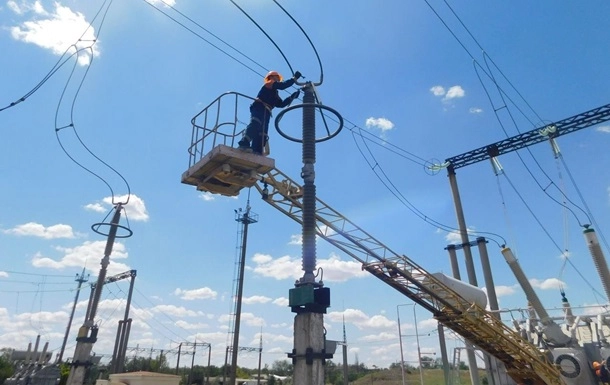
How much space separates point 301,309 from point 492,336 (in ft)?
41.3

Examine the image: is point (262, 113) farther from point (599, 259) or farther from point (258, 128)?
point (599, 259)

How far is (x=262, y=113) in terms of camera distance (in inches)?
389

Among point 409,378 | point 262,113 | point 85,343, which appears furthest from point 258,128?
point 409,378

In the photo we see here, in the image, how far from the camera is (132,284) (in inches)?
1639

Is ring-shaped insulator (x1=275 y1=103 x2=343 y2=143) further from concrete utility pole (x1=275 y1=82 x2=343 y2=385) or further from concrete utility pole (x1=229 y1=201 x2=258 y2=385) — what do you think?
concrete utility pole (x1=229 y1=201 x2=258 y2=385)

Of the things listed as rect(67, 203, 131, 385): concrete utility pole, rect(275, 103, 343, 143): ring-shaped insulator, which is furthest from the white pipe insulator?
rect(67, 203, 131, 385): concrete utility pole

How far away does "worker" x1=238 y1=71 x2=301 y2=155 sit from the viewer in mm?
9656

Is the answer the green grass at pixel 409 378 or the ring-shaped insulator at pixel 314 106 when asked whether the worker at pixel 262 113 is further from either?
the green grass at pixel 409 378

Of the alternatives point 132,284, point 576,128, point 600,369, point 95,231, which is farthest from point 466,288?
point 132,284

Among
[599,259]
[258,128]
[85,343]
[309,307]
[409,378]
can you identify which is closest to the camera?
[309,307]

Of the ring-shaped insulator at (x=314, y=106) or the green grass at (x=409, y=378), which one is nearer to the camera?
the ring-shaped insulator at (x=314, y=106)

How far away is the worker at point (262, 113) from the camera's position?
966 centimetres

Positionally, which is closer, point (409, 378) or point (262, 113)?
point (262, 113)

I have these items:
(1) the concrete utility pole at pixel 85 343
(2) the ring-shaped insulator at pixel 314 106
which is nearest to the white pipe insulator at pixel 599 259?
(2) the ring-shaped insulator at pixel 314 106
